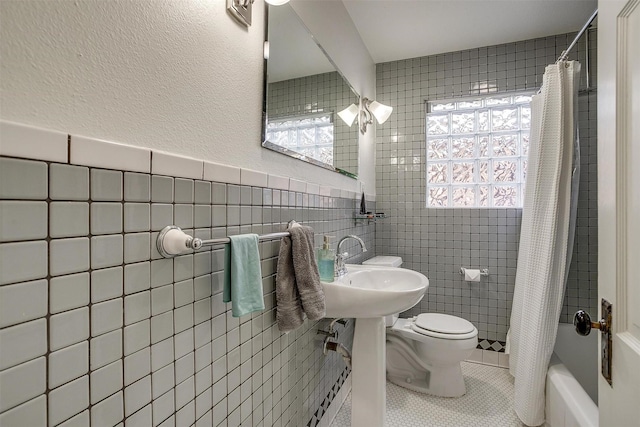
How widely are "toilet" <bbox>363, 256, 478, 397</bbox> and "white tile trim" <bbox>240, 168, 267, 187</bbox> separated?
1284 mm

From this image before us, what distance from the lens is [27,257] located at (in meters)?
0.48

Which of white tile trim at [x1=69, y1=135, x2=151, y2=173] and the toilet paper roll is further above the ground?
white tile trim at [x1=69, y1=135, x2=151, y2=173]

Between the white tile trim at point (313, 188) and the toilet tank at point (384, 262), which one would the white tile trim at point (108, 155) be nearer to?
the white tile trim at point (313, 188)

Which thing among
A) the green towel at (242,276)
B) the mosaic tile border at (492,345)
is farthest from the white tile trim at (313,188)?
the mosaic tile border at (492,345)

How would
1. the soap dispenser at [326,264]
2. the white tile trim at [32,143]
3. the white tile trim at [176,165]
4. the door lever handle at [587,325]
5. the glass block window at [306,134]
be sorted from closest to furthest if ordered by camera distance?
the white tile trim at [32,143]
the white tile trim at [176,165]
the door lever handle at [587,325]
the glass block window at [306,134]
the soap dispenser at [326,264]

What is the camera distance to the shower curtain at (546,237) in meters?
1.68

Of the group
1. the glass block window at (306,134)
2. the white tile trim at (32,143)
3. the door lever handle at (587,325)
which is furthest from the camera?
the glass block window at (306,134)

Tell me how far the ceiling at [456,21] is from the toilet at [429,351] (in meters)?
1.65

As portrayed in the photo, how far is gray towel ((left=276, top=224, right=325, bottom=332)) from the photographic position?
109cm

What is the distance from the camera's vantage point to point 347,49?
79.0 inches

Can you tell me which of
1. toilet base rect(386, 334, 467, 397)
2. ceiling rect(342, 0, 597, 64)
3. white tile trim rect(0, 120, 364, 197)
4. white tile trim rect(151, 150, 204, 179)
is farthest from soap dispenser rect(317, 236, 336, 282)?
ceiling rect(342, 0, 597, 64)

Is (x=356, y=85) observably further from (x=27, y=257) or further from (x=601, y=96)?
(x=27, y=257)

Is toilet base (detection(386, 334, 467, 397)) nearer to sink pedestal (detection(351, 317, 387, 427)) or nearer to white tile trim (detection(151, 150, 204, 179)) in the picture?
sink pedestal (detection(351, 317, 387, 427))

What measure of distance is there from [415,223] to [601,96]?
5.68ft
